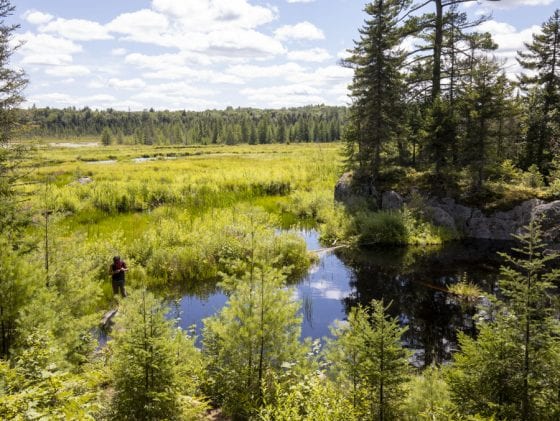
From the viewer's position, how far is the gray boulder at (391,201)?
80.7 feet

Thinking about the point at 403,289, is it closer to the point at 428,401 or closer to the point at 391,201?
the point at 428,401

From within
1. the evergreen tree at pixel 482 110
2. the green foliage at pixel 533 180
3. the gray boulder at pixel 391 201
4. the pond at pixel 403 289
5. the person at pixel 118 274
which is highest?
the evergreen tree at pixel 482 110

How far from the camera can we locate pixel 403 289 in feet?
53.1

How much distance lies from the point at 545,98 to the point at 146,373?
Answer: 32831 mm

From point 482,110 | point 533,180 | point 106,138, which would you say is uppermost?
point 106,138

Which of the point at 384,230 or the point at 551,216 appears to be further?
the point at 384,230

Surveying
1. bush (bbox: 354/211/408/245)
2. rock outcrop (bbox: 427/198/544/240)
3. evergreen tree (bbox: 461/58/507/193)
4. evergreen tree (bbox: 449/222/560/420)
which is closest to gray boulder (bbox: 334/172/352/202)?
bush (bbox: 354/211/408/245)

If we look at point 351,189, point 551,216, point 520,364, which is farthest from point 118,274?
point 551,216

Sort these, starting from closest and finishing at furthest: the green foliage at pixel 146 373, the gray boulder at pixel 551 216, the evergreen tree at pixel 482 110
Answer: the green foliage at pixel 146 373 → the gray boulder at pixel 551 216 → the evergreen tree at pixel 482 110

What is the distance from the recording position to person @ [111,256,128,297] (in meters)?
13.9

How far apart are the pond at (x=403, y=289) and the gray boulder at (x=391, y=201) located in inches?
158

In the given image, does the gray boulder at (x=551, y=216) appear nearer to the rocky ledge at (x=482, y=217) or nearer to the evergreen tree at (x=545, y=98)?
the rocky ledge at (x=482, y=217)

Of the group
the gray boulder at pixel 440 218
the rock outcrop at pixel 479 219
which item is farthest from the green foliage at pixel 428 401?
the gray boulder at pixel 440 218

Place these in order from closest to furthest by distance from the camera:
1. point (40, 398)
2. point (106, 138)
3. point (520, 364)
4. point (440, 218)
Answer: point (40, 398), point (520, 364), point (440, 218), point (106, 138)
